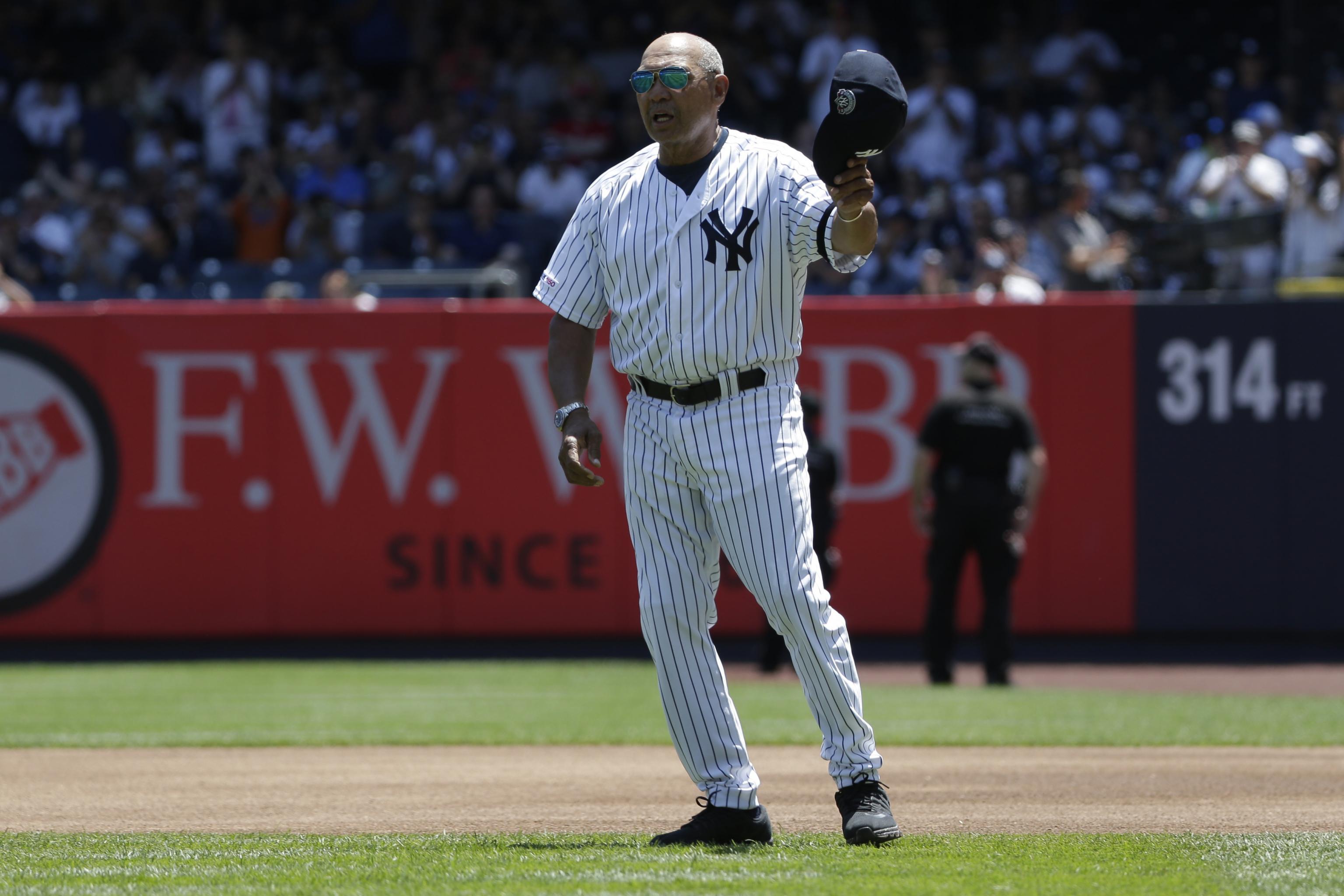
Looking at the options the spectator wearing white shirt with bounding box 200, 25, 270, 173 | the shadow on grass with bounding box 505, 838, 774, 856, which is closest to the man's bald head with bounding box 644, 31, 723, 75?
the shadow on grass with bounding box 505, 838, 774, 856

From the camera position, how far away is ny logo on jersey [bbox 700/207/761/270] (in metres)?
4.88

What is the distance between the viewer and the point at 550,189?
16688mm

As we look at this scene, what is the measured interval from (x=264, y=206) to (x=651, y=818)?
39.2 feet

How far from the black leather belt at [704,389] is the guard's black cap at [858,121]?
0.58 metres

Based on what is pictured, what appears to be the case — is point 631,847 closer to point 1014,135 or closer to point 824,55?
point 1014,135

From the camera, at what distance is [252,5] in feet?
68.2

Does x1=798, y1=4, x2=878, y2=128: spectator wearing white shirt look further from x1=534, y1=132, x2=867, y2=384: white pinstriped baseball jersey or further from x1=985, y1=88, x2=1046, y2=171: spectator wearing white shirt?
x1=534, y1=132, x2=867, y2=384: white pinstriped baseball jersey

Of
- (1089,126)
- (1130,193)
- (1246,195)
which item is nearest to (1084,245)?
(1246,195)

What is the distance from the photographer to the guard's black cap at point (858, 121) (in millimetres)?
4609

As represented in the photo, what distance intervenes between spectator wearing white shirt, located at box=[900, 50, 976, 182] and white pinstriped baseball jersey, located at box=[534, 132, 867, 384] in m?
11.9

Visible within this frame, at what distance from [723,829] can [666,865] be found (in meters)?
0.42

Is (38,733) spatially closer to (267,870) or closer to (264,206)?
(267,870)

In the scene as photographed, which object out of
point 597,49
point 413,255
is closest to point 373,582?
point 413,255

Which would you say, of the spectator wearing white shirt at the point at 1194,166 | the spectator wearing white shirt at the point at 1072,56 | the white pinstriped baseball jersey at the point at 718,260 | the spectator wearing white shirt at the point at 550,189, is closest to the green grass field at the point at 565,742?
the white pinstriped baseball jersey at the point at 718,260
